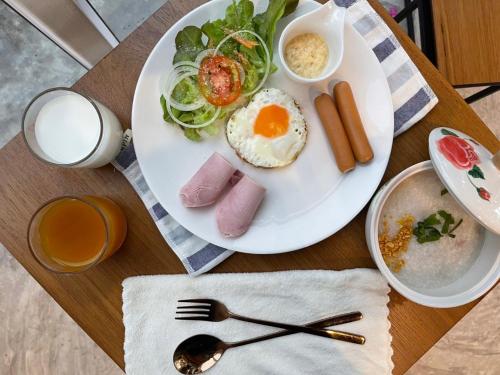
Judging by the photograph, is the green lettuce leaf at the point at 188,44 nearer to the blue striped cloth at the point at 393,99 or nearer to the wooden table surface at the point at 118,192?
the wooden table surface at the point at 118,192

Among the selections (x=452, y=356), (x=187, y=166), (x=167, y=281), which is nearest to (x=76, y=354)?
(x=167, y=281)

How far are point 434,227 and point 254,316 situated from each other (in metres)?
0.67

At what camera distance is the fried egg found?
1469mm

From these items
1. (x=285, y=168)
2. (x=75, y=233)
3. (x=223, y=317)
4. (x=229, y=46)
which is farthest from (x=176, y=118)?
(x=223, y=317)

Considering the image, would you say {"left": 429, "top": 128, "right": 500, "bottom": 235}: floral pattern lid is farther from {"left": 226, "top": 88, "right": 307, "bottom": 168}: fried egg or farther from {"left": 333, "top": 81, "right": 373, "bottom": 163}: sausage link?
{"left": 226, "top": 88, "right": 307, "bottom": 168}: fried egg

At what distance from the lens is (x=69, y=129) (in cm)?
140

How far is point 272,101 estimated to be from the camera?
1470 millimetres

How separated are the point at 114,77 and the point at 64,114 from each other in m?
0.22

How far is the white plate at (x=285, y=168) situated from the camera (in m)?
1.42

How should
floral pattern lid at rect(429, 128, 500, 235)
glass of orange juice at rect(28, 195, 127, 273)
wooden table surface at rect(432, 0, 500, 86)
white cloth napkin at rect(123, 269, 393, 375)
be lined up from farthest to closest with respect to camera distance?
wooden table surface at rect(432, 0, 500, 86), white cloth napkin at rect(123, 269, 393, 375), glass of orange juice at rect(28, 195, 127, 273), floral pattern lid at rect(429, 128, 500, 235)

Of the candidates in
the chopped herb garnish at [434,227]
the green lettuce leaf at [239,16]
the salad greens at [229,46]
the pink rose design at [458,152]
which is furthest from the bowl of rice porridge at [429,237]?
the green lettuce leaf at [239,16]

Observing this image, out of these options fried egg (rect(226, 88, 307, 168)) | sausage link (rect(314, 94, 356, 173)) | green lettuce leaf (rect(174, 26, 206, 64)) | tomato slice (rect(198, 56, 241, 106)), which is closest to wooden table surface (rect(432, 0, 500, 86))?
sausage link (rect(314, 94, 356, 173))

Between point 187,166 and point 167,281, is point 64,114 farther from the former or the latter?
point 167,281

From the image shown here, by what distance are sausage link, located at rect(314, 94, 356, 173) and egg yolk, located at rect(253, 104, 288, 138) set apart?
13 cm
